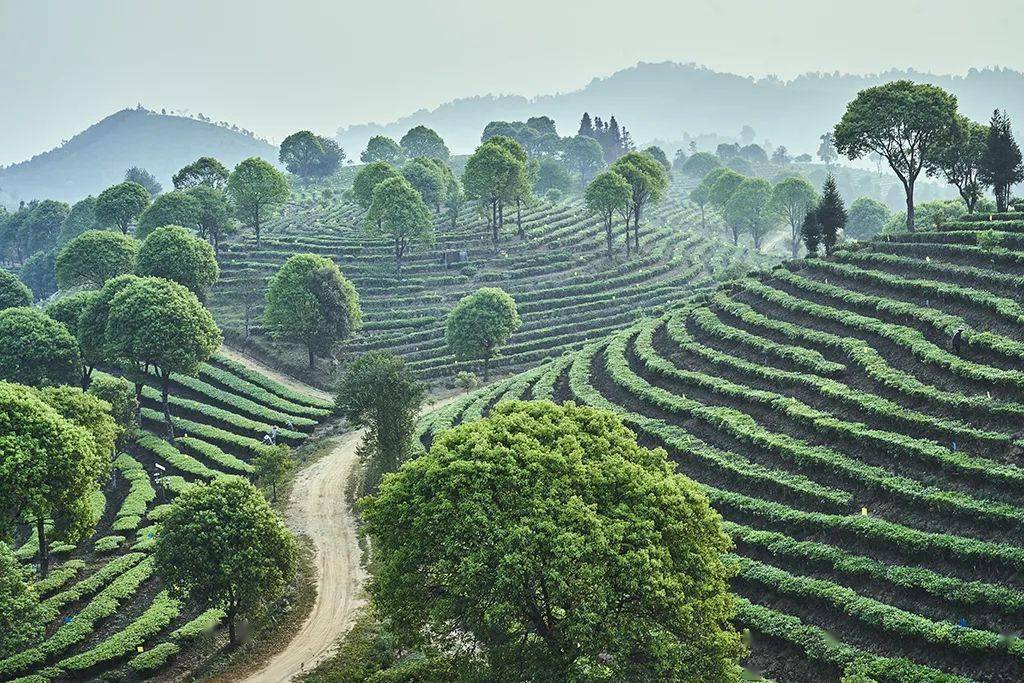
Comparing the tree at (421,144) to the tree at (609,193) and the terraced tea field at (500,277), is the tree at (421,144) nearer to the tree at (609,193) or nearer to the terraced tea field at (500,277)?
the terraced tea field at (500,277)

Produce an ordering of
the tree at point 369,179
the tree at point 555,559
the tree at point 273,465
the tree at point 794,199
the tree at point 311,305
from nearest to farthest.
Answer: the tree at point 555,559, the tree at point 273,465, the tree at point 311,305, the tree at point 369,179, the tree at point 794,199

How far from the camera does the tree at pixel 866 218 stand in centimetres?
13288

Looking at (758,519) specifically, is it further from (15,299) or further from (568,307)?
(15,299)

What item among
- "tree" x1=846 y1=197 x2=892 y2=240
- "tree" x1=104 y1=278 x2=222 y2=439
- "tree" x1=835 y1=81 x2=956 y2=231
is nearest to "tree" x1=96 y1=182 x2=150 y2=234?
"tree" x1=104 y1=278 x2=222 y2=439

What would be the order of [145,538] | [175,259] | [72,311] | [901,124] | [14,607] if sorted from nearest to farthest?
[14,607] < [145,538] < [901,124] < [72,311] < [175,259]

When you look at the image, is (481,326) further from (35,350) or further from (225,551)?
(225,551)

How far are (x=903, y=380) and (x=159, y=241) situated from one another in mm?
74245

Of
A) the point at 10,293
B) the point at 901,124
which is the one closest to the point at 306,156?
the point at 10,293

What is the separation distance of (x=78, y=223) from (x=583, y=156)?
10672 centimetres

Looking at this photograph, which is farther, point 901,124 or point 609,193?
point 609,193

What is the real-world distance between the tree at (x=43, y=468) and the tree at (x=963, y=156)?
69.2m

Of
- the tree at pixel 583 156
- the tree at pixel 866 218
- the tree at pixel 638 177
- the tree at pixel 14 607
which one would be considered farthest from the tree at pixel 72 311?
the tree at pixel 583 156

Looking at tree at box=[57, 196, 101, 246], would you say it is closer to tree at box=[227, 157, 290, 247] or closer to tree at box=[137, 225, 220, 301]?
tree at box=[227, 157, 290, 247]

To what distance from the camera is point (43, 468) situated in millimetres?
40406
